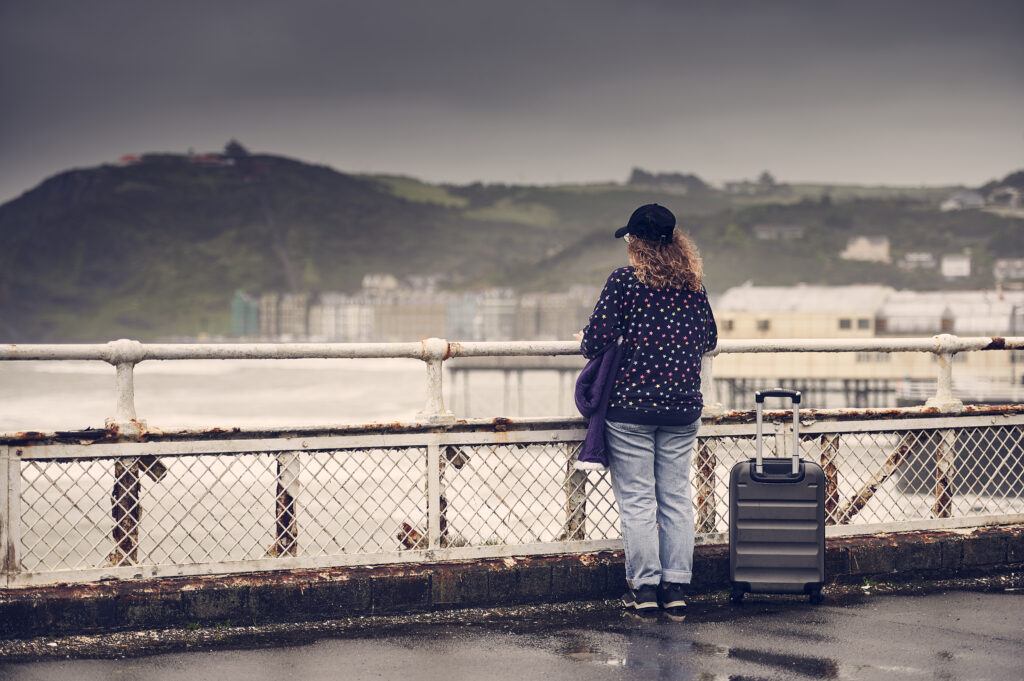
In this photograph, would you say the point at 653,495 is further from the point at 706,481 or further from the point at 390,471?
the point at 390,471

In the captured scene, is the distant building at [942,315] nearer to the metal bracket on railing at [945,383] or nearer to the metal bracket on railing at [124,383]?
the metal bracket on railing at [945,383]

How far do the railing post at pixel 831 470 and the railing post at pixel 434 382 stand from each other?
80.5 inches

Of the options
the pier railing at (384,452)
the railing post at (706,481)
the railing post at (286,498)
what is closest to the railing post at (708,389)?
Answer: the pier railing at (384,452)

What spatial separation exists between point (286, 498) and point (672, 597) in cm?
181

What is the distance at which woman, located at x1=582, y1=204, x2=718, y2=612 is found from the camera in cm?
477

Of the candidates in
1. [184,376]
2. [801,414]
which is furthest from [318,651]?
[184,376]

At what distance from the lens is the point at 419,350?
16.1 ft

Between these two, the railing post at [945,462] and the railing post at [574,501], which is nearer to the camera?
the railing post at [574,501]

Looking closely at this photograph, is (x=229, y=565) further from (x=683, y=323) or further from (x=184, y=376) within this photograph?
(x=184, y=376)

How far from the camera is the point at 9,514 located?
4.55 m

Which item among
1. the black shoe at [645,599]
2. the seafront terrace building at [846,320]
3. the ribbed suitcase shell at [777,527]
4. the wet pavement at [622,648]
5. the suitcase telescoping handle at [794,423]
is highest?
the seafront terrace building at [846,320]

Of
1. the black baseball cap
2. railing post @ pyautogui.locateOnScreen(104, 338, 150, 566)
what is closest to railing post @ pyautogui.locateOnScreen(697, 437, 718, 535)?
the black baseball cap

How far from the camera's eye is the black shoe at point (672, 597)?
488 centimetres

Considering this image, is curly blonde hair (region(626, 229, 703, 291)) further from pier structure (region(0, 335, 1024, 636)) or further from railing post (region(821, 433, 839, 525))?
railing post (region(821, 433, 839, 525))
